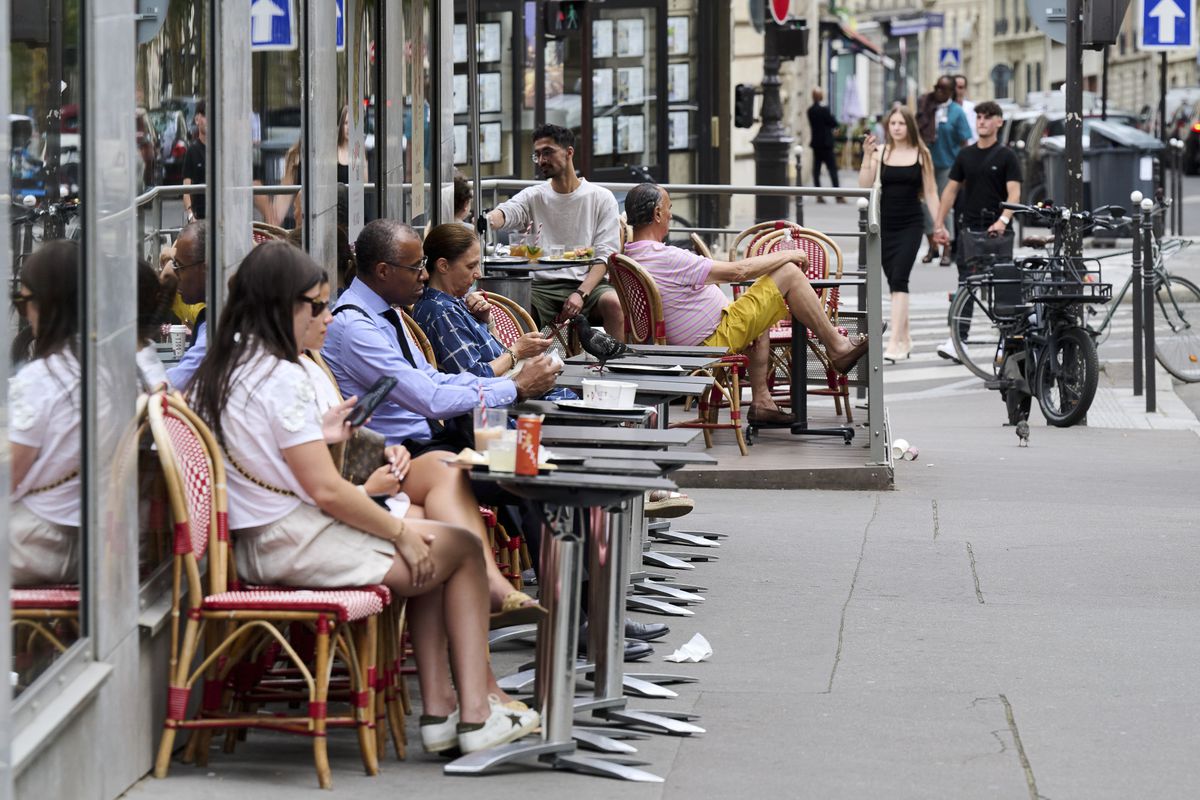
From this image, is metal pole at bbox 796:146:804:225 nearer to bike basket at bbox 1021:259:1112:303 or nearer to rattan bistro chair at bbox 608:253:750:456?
bike basket at bbox 1021:259:1112:303

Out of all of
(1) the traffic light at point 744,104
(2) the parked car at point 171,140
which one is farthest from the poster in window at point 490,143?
(2) the parked car at point 171,140

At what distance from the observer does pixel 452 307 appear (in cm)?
702

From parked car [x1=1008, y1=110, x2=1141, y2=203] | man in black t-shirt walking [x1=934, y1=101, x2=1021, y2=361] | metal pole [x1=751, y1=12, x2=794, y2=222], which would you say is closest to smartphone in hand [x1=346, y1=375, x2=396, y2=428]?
man in black t-shirt walking [x1=934, y1=101, x2=1021, y2=361]

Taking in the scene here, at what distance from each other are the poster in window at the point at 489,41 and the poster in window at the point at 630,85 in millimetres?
2503

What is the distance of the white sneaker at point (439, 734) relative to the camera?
514 cm

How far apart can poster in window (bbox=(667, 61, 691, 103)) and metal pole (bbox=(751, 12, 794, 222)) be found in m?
0.83

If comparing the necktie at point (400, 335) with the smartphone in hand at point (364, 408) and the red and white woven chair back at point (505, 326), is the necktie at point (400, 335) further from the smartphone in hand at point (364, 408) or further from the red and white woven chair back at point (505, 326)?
the red and white woven chair back at point (505, 326)

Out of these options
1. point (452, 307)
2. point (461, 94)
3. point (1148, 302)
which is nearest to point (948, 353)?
point (1148, 302)

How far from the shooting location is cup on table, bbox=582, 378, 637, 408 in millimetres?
6191

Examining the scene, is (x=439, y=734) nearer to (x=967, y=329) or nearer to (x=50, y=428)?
(x=50, y=428)

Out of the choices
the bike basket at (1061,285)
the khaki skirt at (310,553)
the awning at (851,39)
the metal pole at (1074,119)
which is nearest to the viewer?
the khaki skirt at (310,553)

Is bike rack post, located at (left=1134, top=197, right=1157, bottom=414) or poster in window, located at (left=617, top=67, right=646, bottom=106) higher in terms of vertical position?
poster in window, located at (left=617, top=67, right=646, bottom=106)

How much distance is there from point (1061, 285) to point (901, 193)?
3.09 metres

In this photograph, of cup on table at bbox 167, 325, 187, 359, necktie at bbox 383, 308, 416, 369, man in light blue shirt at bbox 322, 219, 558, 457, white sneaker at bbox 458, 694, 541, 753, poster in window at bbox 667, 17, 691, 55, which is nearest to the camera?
white sneaker at bbox 458, 694, 541, 753
